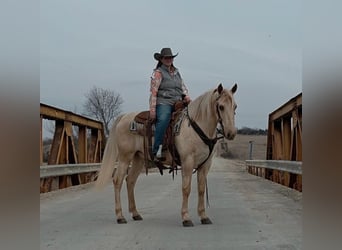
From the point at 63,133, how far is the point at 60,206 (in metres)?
4.09

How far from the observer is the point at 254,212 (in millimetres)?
7461

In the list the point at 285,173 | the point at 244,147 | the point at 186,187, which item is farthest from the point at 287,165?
the point at 244,147

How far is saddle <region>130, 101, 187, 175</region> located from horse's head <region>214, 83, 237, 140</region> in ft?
2.54

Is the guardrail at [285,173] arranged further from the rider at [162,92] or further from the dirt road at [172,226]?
the rider at [162,92]

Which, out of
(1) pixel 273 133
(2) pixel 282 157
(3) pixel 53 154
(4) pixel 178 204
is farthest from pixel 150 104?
(1) pixel 273 133

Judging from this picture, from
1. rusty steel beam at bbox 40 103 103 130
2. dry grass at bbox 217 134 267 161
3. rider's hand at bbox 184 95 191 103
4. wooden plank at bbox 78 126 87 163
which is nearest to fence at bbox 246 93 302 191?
dry grass at bbox 217 134 267 161

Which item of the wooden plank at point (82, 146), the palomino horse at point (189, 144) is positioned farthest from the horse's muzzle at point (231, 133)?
the wooden plank at point (82, 146)

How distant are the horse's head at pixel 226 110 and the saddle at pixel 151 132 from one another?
0.77 metres

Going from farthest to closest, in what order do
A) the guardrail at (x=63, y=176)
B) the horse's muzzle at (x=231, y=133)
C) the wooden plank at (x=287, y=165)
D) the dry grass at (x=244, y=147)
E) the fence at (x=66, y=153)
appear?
the fence at (x=66, y=153)
the guardrail at (x=63, y=176)
the wooden plank at (x=287, y=165)
the dry grass at (x=244, y=147)
the horse's muzzle at (x=231, y=133)

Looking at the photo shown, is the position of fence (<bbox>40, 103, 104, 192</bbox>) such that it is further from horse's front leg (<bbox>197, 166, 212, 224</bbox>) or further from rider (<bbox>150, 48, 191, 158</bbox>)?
horse's front leg (<bbox>197, 166, 212, 224</bbox>)

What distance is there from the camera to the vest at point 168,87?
6.46 meters

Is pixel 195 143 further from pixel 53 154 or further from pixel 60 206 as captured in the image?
pixel 53 154
